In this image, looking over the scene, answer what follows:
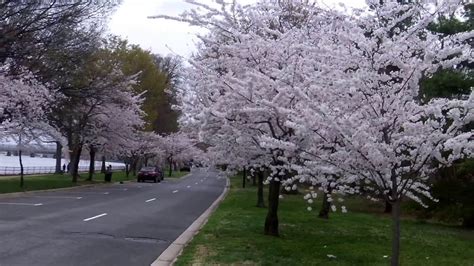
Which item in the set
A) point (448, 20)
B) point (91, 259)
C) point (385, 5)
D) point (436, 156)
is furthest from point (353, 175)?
point (448, 20)

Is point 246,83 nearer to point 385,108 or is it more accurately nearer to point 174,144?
point 385,108

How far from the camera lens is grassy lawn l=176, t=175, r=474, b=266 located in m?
10.1

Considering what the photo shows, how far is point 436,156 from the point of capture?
6.50 m

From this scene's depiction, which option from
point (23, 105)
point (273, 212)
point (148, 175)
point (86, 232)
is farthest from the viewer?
point (148, 175)

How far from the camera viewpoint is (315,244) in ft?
40.7

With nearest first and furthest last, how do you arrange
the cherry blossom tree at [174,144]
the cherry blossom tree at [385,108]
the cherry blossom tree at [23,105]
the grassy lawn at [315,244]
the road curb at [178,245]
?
the cherry blossom tree at [385,108], the road curb at [178,245], the grassy lawn at [315,244], the cherry blossom tree at [23,105], the cherry blossom tree at [174,144]

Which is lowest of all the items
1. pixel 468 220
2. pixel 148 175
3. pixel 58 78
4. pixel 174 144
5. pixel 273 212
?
pixel 468 220

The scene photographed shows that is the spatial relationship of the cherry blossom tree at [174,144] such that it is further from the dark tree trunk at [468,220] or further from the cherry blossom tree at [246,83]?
the cherry blossom tree at [246,83]

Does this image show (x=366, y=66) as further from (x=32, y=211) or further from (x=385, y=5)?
(x=32, y=211)

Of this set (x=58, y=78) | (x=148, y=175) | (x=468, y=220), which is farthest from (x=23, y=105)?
(x=148, y=175)

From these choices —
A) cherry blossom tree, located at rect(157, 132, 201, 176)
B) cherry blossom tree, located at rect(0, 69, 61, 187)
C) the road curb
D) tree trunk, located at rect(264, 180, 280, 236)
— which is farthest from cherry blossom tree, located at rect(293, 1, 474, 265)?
cherry blossom tree, located at rect(157, 132, 201, 176)

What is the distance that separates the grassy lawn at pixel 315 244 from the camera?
33.3ft

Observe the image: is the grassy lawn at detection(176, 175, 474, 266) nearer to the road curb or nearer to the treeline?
the road curb

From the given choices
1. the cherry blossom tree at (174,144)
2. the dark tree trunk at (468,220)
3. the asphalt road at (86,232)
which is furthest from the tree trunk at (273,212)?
the cherry blossom tree at (174,144)
